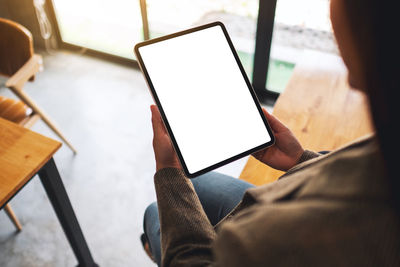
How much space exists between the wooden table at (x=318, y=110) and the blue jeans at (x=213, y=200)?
0.17ft

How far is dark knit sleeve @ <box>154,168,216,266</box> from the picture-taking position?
62cm

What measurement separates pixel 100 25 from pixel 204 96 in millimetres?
2433

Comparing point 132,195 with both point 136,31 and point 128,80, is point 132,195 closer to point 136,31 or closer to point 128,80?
point 128,80

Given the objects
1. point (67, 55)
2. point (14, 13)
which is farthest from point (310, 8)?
point (14, 13)

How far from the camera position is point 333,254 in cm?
39

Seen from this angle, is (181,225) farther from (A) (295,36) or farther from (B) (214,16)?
(B) (214,16)

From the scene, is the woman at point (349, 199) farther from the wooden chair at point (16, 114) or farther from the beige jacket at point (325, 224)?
the wooden chair at point (16, 114)

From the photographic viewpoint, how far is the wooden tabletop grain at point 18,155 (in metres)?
0.96

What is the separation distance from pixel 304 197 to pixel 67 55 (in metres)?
2.90

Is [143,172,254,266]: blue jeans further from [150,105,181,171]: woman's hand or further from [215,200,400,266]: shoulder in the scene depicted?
[215,200,400,266]: shoulder

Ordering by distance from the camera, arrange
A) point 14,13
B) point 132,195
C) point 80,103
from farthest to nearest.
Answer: point 14,13
point 80,103
point 132,195

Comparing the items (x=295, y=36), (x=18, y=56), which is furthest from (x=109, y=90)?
(x=295, y=36)

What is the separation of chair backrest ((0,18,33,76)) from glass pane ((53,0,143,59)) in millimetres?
1298

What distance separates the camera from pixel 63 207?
1.22m
